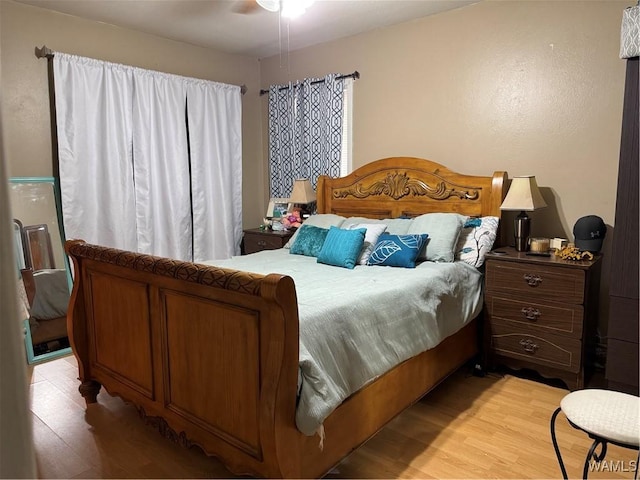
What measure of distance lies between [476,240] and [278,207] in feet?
7.18

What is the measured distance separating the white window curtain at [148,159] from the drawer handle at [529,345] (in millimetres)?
2885

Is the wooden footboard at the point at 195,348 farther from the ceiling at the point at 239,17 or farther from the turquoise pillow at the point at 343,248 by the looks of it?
the ceiling at the point at 239,17

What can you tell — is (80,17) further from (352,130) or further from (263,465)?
(263,465)

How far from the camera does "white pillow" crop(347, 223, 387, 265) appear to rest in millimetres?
3102

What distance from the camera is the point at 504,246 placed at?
337 centimetres

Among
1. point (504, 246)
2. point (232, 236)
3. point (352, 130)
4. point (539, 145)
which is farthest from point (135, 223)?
point (539, 145)

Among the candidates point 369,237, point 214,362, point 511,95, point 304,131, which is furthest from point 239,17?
point 214,362

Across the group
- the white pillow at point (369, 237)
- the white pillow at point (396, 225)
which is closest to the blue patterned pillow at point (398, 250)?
the white pillow at point (369, 237)

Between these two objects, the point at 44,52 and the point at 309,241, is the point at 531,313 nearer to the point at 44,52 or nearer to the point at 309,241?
the point at 309,241

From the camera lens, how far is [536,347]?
278cm

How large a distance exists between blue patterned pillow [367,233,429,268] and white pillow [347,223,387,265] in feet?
0.17

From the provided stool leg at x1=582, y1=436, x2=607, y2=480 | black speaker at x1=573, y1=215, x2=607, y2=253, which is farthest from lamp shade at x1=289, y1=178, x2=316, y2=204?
stool leg at x1=582, y1=436, x2=607, y2=480

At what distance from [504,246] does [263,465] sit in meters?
2.48

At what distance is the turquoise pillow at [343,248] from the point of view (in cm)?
298
